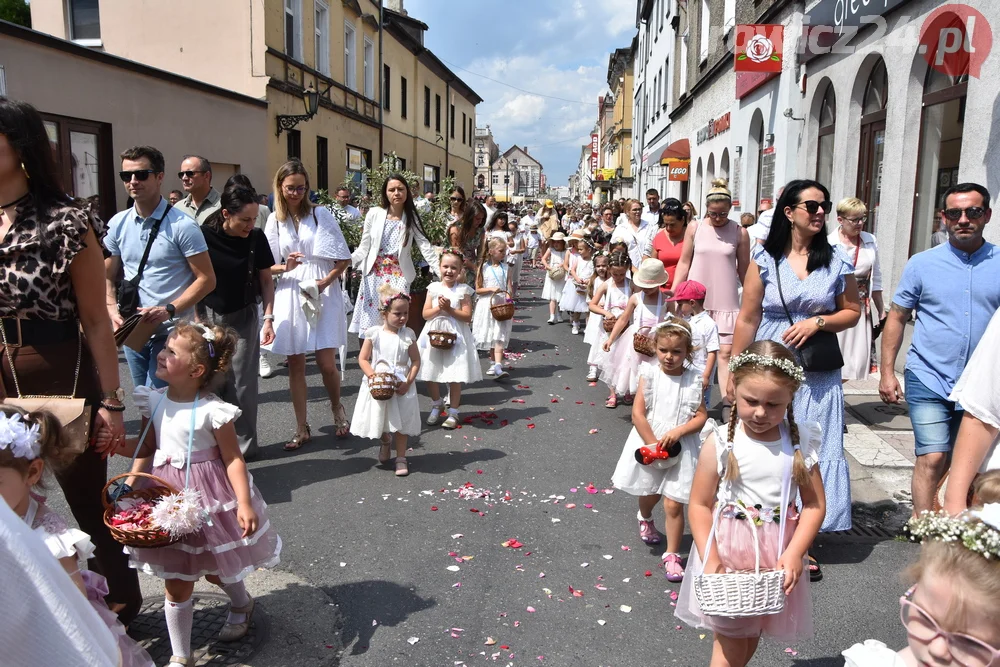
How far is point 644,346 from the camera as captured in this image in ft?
19.0

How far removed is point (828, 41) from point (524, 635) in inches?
436

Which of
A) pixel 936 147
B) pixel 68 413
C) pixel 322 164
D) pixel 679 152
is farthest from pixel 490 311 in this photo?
pixel 679 152

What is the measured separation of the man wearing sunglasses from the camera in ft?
18.0

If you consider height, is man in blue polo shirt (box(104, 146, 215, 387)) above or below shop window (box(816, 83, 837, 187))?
below

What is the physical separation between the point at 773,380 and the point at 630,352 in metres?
4.21

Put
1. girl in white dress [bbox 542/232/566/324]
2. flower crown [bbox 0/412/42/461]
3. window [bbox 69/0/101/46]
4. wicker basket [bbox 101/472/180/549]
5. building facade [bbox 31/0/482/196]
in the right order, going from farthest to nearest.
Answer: window [bbox 69/0/101/46], building facade [bbox 31/0/482/196], girl in white dress [bbox 542/232/566/324], wicker basket [bbox 101/472/180/549], flower crown [bbox 0/412/42/461]

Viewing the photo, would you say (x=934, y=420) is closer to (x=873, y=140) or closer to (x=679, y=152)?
(x=873, y=140)

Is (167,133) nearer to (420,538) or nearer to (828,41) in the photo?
(828,41)

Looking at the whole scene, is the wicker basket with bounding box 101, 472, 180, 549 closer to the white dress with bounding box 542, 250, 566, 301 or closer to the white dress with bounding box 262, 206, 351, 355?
the white dress with bounding box 262, 206, 351, 355

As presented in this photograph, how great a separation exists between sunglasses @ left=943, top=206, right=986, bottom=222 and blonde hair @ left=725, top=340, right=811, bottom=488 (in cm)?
170

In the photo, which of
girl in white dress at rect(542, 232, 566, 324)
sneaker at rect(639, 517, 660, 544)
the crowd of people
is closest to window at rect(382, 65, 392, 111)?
girl in white dress at rect(542, 232, 566, 324)

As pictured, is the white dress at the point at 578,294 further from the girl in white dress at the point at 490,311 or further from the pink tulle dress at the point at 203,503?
the pink tulle dress at the point at 203,503

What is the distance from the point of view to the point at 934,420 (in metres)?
4.08

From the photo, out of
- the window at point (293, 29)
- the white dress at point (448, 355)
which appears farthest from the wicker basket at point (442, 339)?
the window at point (293, 29)
